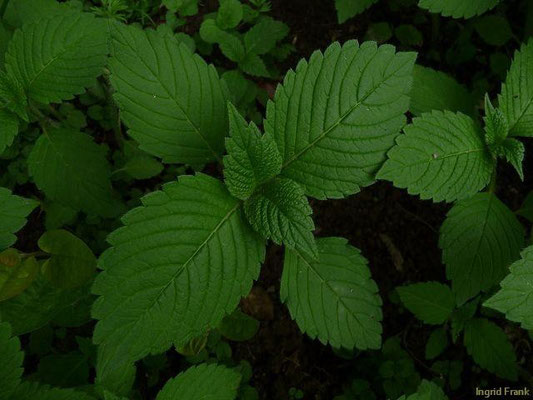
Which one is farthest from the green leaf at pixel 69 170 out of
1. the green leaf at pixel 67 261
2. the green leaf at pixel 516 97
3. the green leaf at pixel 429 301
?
the green leaf at pixel 516 97

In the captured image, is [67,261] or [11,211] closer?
[11,211]

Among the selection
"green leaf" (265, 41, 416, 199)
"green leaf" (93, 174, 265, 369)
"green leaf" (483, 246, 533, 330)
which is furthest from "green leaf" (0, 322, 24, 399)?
"green leaf" (483, 246, 533, 330)

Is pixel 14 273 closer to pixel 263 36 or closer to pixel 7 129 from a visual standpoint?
pixel 7 129

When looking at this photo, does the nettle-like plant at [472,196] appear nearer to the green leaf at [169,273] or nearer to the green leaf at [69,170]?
the green leaf at [169,273]

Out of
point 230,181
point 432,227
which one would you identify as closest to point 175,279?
point 230,181

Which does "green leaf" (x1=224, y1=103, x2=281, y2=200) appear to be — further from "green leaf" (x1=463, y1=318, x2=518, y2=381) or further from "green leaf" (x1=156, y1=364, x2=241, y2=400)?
"green leaf" (x1=463, y1=318, x2=518, y2=381)

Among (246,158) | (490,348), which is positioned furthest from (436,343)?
(246,158)

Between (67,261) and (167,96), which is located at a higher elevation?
(167,96)
